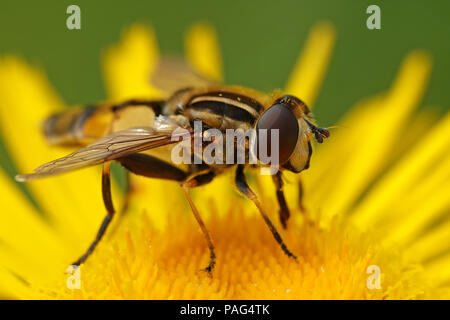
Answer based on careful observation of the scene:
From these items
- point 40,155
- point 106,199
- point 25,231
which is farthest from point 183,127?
point 40,155

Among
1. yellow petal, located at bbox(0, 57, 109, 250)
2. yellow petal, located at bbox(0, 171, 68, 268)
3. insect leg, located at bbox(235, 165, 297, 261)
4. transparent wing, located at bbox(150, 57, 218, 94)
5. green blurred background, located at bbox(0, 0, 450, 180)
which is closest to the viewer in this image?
insect leg, located at bbox(235, 165, 297, 261)

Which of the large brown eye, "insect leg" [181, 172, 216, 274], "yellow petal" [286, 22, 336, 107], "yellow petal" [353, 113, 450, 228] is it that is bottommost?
A: "insect leg" [181, 172, 216, 274]

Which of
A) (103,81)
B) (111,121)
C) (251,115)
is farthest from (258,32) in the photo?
(251,115)

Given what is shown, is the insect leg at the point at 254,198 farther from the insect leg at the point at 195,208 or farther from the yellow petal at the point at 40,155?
the yellow petal at the point at 40,155

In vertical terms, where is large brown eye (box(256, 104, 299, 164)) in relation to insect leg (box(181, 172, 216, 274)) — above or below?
above

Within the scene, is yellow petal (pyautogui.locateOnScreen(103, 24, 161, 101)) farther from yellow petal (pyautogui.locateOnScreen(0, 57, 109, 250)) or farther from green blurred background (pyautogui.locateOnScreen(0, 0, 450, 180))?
yellow petal (pyautogui.locateOnScreen(0, 57, 109, 250))

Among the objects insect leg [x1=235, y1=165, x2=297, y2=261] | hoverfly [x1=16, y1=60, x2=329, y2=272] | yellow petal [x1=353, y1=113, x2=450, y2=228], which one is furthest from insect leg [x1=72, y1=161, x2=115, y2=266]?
yellow petal [x1=353, y1=113, x2=450, y2=228]

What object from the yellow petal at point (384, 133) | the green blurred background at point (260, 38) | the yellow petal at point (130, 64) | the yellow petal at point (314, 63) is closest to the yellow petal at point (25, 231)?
the green blurred background at point (260, 38)

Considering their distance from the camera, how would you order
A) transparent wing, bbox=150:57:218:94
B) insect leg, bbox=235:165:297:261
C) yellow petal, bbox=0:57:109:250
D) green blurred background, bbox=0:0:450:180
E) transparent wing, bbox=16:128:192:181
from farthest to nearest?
green blurred background, bbox=0:0:450:180
yellow petal, bbox=0:57:109:250
transparent wing, bbox=150:57:218:94
insect leg, bbox=235:165:297:261
transparent wing, bbox=16:128:192:181
